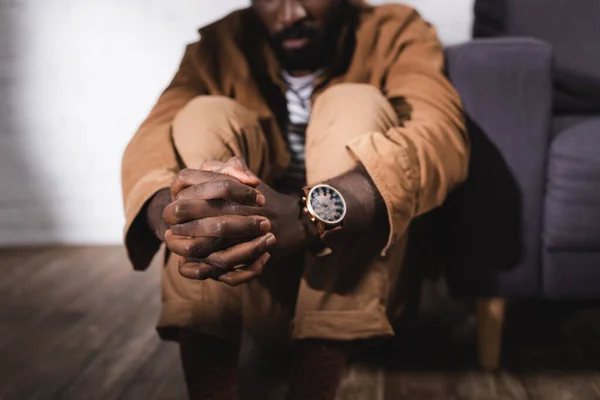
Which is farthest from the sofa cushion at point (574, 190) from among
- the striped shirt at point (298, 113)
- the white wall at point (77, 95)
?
the white wall at point (77, 95)

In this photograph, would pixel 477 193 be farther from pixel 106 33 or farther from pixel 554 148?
pixel 106 33

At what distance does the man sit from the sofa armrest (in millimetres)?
75

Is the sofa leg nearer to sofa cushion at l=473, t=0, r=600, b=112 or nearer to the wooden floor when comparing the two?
the wooden floor

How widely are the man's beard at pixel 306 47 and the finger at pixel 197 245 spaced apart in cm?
54

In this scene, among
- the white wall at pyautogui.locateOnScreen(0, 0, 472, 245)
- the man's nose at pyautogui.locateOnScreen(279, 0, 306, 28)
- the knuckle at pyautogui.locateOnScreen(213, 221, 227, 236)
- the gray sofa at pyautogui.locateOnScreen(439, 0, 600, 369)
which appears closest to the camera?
the knuckle at pyautogui.locateOnScreen(213, 221, 227, 236)

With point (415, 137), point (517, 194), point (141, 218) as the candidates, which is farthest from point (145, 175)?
point (517, 194)

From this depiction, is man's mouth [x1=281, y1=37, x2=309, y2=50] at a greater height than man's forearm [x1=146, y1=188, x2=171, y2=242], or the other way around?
man's mouth [x1=281, y1=37, x2=309, y2=50]

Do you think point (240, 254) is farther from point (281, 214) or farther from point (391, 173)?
point (391, 173)

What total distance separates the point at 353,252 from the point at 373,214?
7 cm

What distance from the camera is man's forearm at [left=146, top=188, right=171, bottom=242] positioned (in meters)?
0.81

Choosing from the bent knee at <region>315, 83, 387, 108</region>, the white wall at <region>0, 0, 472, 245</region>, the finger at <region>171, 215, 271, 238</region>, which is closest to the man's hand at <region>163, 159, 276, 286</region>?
the finger at <region>171, 215, 271, 238</region>

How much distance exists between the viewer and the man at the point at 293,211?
29.3 inches

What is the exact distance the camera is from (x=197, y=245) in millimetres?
721

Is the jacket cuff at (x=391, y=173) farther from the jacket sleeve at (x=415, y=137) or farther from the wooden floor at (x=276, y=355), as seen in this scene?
the wooden floor at (x=276, y=355)
